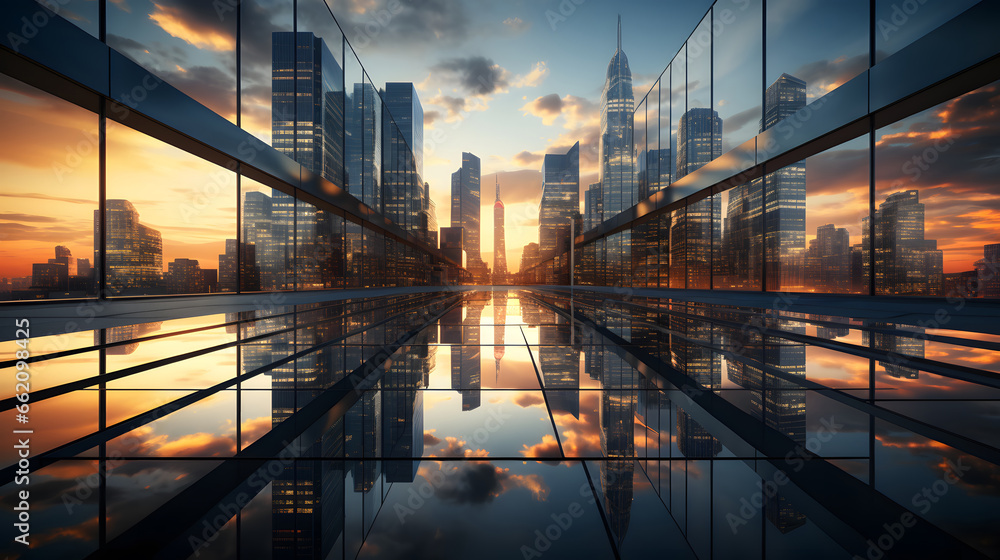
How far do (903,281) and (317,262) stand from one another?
63.0ft

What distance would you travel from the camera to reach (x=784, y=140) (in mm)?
10469

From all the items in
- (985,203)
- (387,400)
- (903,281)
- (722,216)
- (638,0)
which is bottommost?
(387,400)

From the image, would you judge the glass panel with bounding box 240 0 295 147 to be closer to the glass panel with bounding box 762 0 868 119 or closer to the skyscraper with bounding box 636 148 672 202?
the glass panel with bounding box 762 0 868 119

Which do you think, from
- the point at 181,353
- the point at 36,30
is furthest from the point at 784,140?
the point at 36,30

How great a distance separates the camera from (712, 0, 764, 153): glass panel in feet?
45.0

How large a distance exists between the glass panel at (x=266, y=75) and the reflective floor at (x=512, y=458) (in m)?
9.98

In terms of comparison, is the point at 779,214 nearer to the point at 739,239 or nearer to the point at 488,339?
the point at 739,239

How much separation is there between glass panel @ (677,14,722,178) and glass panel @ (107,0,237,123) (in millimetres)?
17259

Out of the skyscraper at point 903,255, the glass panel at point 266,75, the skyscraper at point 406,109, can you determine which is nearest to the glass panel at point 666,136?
the skyscraper at point 903,255

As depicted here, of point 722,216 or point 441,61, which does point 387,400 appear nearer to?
point 722,216

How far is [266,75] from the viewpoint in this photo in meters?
13.1

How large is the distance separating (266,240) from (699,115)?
756 inches

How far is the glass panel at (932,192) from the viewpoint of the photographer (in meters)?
7.45

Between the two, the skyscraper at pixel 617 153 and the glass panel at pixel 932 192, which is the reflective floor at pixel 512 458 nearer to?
the glass panel at pixel 932 192
